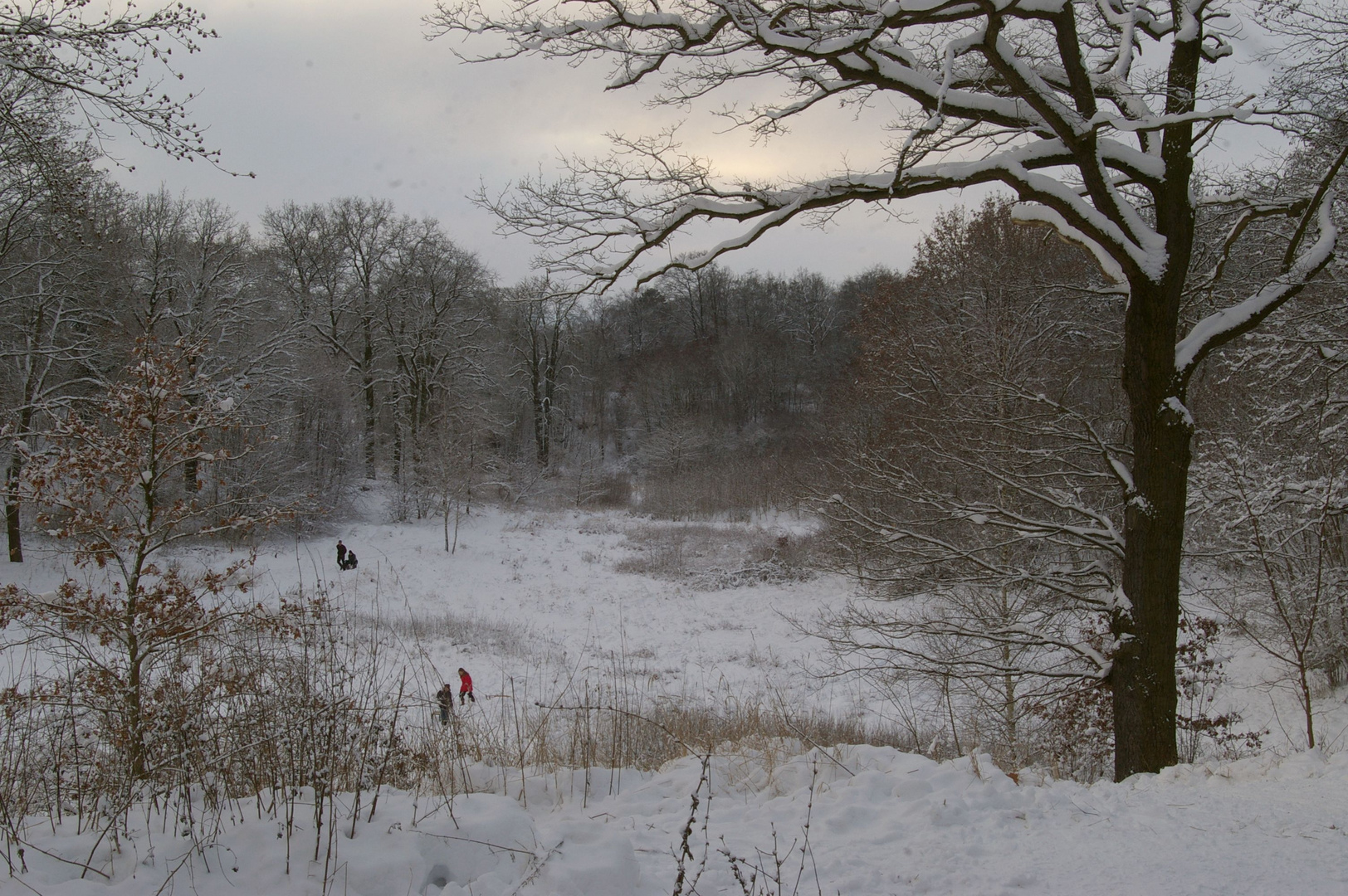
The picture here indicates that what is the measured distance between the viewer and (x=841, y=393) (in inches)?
995

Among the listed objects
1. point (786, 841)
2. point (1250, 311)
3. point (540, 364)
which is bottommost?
point (786, 841)

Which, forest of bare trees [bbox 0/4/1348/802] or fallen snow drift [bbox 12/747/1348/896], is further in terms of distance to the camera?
forest of bare trees [bbox 0/4/1348/802]

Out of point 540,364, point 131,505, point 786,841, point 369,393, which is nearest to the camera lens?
point 786,841

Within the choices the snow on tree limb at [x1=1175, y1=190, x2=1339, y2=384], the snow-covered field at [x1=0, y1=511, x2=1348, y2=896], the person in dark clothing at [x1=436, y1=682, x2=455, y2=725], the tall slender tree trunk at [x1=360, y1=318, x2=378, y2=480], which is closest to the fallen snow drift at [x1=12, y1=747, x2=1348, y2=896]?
the snow-covered field at [x1=0, y1=511, x2=1348, y2=896]

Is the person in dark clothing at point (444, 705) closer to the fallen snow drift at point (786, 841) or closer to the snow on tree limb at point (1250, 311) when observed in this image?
the fallen snow drift at point (786, 841)

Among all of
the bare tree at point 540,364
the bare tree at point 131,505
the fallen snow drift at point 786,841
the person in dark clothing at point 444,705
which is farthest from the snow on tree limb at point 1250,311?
the bare tree at point 540,364

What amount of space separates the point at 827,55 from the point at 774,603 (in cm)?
1830

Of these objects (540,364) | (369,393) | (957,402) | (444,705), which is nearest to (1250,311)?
(957,402)

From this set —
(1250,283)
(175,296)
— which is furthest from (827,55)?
(175,296)

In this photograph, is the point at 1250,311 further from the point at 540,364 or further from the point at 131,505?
the point at 540,364

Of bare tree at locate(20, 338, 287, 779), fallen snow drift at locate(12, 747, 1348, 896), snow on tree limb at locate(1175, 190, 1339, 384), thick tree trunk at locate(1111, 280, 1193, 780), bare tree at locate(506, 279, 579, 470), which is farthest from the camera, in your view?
bare tree at locate(506, 279, 579, 470)

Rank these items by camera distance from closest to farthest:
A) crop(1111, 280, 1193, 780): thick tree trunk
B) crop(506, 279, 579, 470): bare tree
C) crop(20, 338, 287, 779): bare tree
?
crop(1111, 280, 1193, 780): thick tree trunk
crop(20, 338, 287, 779): bare tree
crop(506, 279, 579, 470): bare tree

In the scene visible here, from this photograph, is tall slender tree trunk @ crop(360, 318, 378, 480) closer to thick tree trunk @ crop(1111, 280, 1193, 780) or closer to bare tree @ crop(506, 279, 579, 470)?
bare tree @ crop(506, 279, 579, 470)

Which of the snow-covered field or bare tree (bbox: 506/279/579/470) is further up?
bare tree (bbox: 506/279/579/470)
